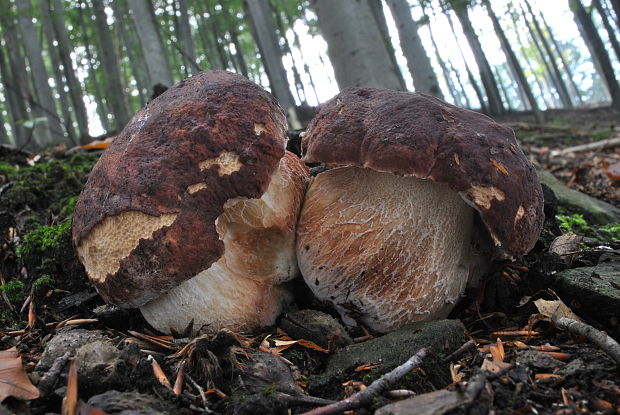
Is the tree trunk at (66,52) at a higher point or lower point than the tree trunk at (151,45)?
higher

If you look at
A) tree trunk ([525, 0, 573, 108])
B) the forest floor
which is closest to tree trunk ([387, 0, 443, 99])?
the forest floor

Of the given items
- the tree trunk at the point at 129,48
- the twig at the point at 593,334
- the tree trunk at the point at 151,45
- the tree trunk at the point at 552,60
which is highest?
the tree trunk at the point at 129,48

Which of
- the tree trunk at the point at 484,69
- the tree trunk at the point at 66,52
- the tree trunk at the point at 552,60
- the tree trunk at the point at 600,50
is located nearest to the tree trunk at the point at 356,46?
the tree trunk at the point at 600,50

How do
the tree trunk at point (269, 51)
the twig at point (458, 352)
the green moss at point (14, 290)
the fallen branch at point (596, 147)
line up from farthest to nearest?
the tree trunk at point (269, 51)
the fallen branch at point (596, 147)
the green moss at point (14, 290)
the twig at point (458, 352)

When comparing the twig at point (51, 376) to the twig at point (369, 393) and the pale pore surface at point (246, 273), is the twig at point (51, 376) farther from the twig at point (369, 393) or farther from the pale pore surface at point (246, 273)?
the twig at point (369, 393)

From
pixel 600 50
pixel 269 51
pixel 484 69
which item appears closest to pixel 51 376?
pixel 269 51

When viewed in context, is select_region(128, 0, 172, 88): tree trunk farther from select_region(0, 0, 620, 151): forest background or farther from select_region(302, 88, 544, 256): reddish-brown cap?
select_region(302, 88, 544, 256): reddish-brown cap

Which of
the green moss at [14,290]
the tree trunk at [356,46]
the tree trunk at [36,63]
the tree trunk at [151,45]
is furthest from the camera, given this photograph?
the tree trunk at [36,63]
